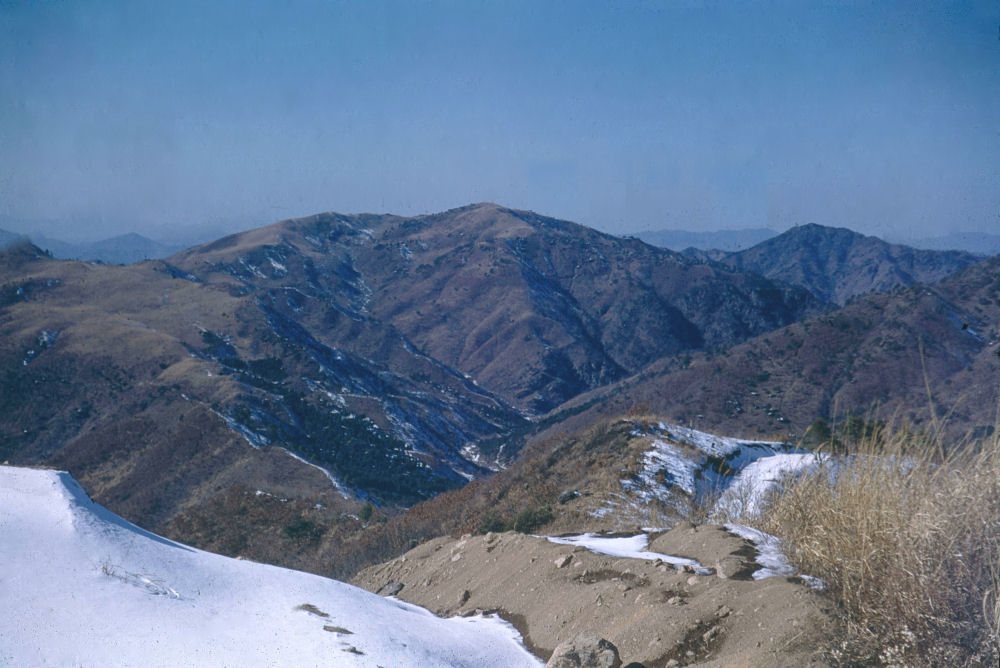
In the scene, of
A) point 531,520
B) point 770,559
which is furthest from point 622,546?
point 531,520

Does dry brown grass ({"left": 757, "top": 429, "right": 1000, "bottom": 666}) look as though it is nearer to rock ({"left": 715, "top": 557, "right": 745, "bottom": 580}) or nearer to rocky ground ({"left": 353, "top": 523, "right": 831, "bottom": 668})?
rocky ground ({"left": 353, "top": 523, "right": 831, "bottom": 668})

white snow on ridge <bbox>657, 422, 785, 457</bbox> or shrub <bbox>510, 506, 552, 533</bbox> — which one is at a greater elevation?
white snow on ridge <bbox>657, 422, 785, 457</bbox>

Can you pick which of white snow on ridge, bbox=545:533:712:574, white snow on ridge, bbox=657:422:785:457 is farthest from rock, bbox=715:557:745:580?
white snow on ridge, bbox=657:422:785:457

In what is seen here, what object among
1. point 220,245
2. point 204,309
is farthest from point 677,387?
point 220,245

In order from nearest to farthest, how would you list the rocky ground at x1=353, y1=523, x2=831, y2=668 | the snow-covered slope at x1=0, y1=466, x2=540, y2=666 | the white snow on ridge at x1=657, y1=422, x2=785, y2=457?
1. the rocky ground at x1=353, y1=523, x2=831, y2=668
2. the snow-covered slope at x1=0, y1=466, x2=540, y2=666
3. the white snow on ridge at x1=657, y1=422, x2=785, y2=457

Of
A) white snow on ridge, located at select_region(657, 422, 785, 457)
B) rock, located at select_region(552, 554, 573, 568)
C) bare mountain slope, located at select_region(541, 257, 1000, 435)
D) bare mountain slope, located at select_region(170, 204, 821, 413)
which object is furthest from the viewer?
bare mountain slope, located at select_region(170, 204, 821, 413)

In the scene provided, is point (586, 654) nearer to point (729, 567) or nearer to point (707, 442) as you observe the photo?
point (729, 567)

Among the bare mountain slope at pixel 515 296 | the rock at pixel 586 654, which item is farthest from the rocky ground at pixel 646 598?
the bare mountain slope at pixel 515 296

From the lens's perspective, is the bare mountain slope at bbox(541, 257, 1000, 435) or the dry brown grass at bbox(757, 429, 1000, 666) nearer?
the dry brown grass at bbox(757, 429, 1000, 666)
